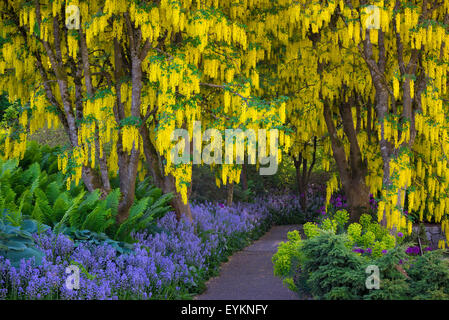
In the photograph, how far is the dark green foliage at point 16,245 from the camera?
5422 mm

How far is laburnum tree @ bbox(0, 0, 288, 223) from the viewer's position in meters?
7.37

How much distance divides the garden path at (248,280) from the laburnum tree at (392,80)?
2.31 meters

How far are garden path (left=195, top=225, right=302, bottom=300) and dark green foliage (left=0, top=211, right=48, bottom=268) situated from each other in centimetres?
221

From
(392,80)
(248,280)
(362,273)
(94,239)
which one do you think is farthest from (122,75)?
(362,273)

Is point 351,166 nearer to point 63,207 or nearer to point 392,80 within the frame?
point 392,80

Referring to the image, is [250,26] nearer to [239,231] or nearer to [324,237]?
[239,231]

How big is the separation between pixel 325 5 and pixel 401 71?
1807 mm

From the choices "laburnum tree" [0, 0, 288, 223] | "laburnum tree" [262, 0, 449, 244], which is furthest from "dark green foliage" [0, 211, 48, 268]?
"laburnum tree" [262, 0, 449, 244]

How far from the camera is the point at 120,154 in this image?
8.60m

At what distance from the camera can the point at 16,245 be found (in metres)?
5.60

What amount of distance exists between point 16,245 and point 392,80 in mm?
7096

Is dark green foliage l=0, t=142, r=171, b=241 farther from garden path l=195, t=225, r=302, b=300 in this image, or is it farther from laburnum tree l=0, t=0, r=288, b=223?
garden path l=195, t=225, r=302, b=300
